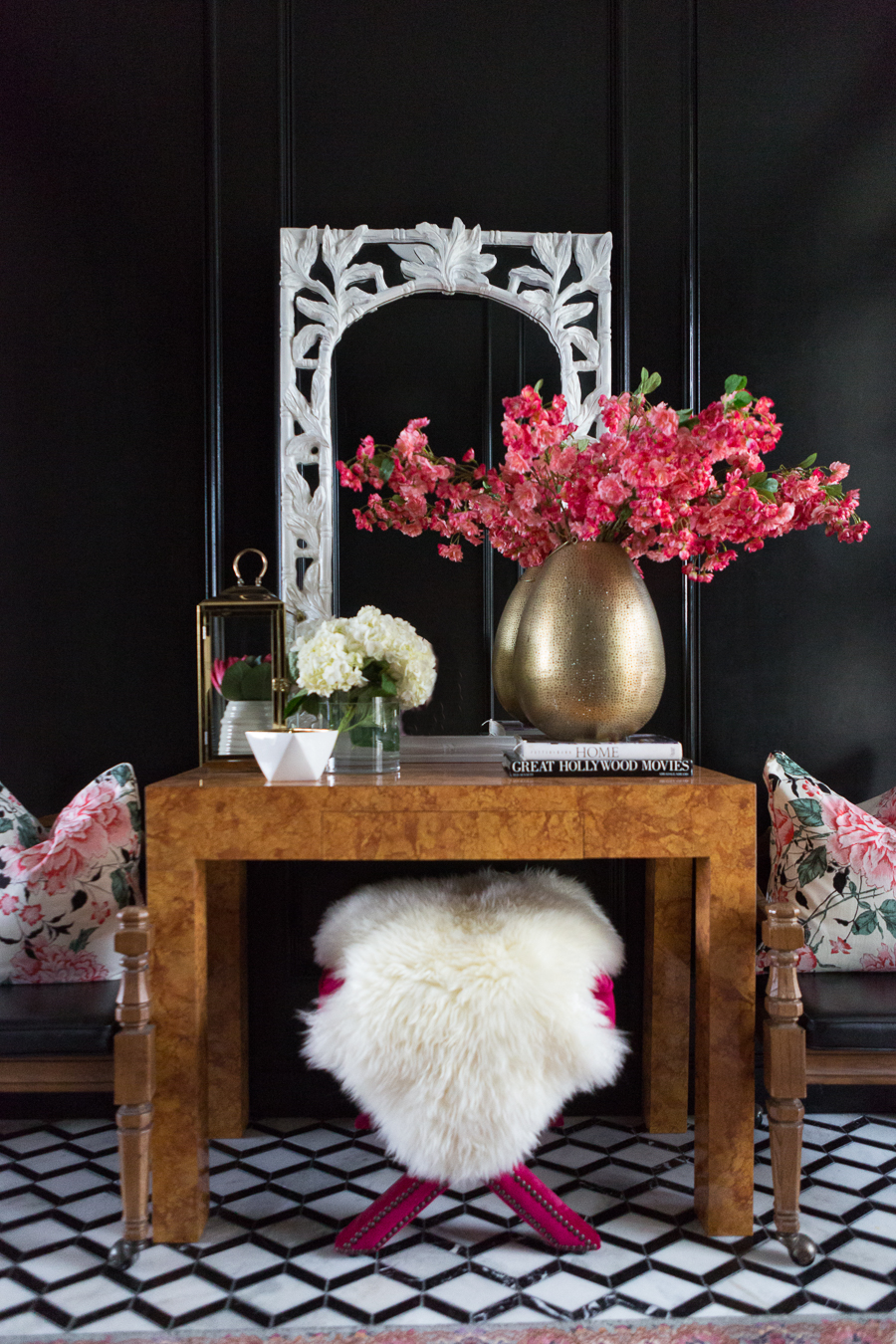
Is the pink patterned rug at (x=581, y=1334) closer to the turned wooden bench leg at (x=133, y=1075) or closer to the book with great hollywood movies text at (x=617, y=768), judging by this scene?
the turned wooden bench leg at (x=133, y=1075)

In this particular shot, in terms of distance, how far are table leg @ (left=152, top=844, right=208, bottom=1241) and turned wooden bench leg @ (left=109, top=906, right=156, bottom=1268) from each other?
5 centimetres

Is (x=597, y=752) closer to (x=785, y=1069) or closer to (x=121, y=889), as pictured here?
(x=785, y=1069)

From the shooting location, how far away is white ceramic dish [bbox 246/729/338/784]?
1.69 metres

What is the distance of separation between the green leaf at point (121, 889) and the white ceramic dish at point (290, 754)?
43cm

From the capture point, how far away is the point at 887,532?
2.30 metres

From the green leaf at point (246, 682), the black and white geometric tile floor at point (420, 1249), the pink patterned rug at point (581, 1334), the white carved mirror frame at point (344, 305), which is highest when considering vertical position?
the white carved mirror frame at point (344, 305)

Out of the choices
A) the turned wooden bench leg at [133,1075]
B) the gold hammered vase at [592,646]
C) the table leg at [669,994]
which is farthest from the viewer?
the table leg at [669,994]

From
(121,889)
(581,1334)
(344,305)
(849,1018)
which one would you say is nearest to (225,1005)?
(121,889)

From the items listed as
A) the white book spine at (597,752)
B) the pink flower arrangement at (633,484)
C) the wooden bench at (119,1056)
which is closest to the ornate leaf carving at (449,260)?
the pink flower arrangement at (633,484)

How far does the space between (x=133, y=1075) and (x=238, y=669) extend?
78 centimetres

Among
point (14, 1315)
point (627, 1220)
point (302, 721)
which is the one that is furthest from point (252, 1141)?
point (302, 721)

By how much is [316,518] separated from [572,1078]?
1294 mm

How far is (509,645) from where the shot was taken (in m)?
2.07

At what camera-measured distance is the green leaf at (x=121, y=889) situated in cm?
187
